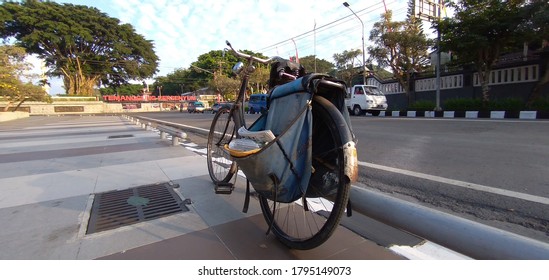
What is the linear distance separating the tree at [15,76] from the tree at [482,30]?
26017 millimetres

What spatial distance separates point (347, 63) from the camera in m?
34.3

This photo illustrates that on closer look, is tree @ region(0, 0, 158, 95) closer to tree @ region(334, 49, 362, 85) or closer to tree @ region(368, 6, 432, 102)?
Result: tree @ region(334, 49, 362, 85)

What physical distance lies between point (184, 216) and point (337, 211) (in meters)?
1.66

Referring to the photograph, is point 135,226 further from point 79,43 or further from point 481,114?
point 79,43

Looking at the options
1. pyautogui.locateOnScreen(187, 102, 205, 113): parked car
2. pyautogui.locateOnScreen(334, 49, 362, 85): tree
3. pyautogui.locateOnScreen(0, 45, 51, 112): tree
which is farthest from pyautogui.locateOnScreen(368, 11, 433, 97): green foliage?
pyautogui.locateOnScreen(0, 45, 51, 112): tree

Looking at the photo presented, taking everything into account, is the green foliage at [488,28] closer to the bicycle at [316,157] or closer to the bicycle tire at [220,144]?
the bicycle tire at [220,144]

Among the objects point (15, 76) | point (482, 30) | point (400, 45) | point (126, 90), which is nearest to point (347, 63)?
point (400, 45)

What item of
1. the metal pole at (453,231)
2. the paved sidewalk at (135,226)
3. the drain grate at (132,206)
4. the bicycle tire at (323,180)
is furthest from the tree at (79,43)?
the metal pole at (453,231)

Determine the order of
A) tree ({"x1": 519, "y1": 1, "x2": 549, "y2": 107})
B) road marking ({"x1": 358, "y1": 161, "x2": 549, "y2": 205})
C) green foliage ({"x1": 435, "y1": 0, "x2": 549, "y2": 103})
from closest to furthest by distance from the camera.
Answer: road marking ({"x1": 358, "y1": 161, "x2": 549, "y2": 205}) < tree ({"x1": 519, "y1": 1, "x2": 549, "y2": 107}) < green foliage ({"x1": 435, "y1": 0, "x2": 549, "y2": 103})

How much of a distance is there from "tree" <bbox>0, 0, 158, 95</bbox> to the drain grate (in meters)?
43.2

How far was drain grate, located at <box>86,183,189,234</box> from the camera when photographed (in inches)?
104

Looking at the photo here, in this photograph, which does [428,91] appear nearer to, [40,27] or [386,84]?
[386,84]

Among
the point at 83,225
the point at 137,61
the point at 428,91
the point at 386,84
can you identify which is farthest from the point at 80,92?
the point at 83,225

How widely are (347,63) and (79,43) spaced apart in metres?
35.5
